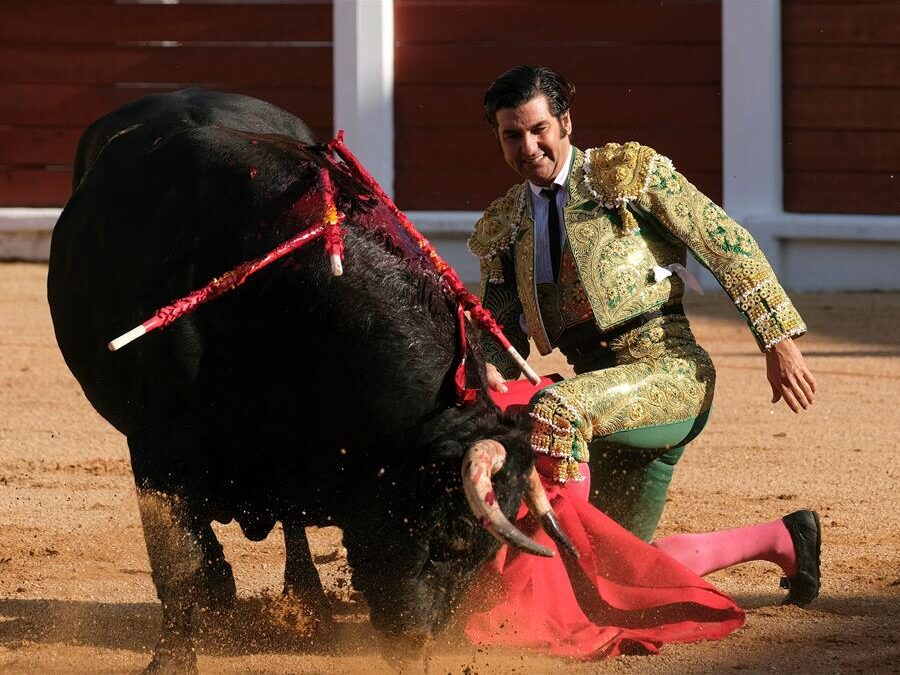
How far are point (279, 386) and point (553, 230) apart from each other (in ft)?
2.42

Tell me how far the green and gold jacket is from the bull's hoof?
0.81m

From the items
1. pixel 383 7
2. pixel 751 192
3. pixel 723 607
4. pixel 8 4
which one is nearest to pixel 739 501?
pixel 723 607

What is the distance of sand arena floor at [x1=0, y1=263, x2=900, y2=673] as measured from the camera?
2.88m

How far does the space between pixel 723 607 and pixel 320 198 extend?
106 cm

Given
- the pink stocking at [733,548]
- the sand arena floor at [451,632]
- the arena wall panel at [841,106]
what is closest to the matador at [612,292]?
the pink stocking at [733,548]

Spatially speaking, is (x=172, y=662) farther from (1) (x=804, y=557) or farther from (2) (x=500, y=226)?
(1) (x=804, y=557)

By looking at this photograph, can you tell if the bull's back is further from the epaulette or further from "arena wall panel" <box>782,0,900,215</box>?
"arena wall panel" <box>782,0,900,215</box>

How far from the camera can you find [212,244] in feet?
9.33

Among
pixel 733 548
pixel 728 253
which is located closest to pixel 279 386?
pixel 728 253

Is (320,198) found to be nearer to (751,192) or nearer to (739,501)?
(739,501)

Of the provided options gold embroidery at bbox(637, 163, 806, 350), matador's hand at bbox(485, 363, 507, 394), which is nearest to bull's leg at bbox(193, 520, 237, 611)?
matador's hand at bbox(485, 363, 507, 394)

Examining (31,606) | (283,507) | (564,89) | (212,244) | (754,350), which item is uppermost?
(564,89)

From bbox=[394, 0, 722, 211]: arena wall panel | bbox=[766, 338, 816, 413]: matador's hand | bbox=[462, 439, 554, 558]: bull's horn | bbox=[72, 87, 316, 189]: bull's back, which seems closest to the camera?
bbox=[462, 439, 554, 558]: bull's horn

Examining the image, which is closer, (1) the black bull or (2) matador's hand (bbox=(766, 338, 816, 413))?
(1) the black bull
